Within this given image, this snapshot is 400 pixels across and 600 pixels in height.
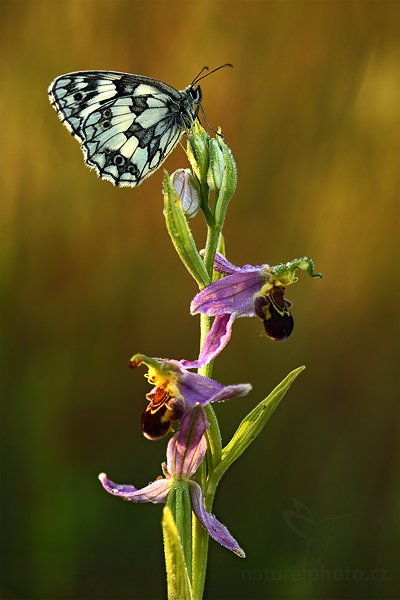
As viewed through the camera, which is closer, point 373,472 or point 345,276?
point 373,472

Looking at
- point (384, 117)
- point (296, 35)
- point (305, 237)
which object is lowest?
point (305, 237)

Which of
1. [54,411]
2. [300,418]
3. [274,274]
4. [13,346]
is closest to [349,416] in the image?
[300,418]

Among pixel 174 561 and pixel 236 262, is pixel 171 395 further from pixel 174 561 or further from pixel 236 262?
pixel 236 262

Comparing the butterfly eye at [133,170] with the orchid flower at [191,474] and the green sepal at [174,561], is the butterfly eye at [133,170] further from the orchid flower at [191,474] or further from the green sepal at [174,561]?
the green sepal at [174,561]

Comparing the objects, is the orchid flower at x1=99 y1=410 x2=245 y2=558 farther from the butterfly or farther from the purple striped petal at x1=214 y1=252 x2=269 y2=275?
the butterfly

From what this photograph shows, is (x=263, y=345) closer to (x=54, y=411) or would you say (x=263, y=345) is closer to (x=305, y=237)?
(x=305, y=237)

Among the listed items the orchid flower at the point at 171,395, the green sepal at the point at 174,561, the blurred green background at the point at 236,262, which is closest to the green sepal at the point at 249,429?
the orchid flower at the point at 171,395

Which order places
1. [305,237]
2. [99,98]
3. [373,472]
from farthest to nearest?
[305,237], [373,472], [99,98]

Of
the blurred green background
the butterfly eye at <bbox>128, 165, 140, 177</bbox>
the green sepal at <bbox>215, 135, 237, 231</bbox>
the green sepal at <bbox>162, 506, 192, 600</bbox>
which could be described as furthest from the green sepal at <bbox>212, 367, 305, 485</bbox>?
the blurred green background
